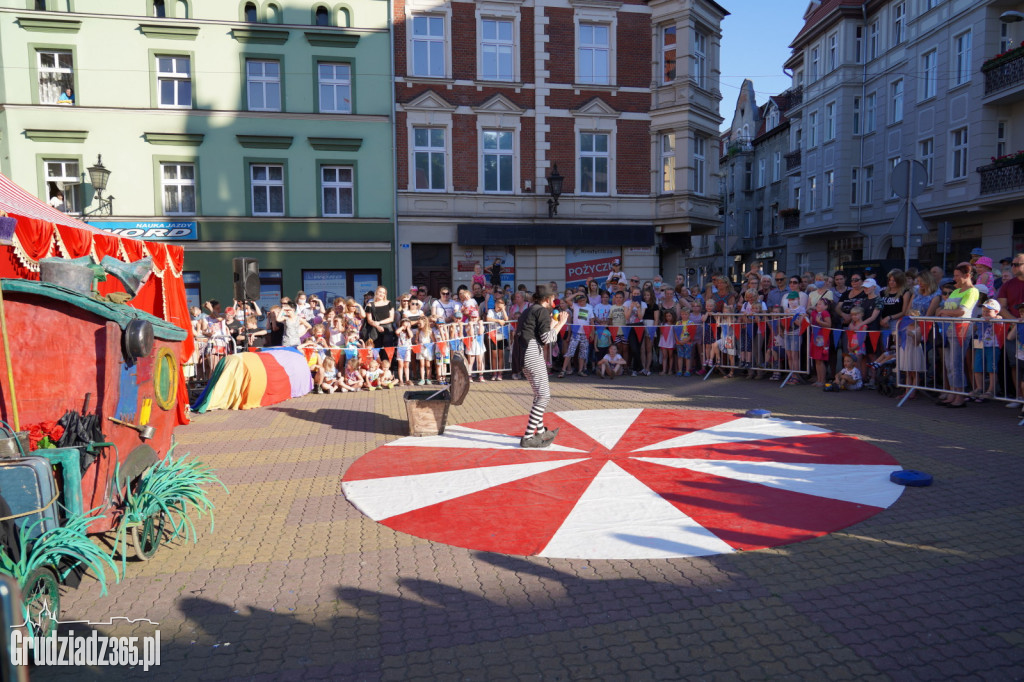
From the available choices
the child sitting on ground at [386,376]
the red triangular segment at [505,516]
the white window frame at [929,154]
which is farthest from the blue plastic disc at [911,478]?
the white window frame at [929,154]

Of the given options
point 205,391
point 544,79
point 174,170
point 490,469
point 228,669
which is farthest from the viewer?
point 544,79

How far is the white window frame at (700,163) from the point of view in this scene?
2611cm

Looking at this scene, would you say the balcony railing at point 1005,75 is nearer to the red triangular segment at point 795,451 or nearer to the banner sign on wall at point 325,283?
the red triangular segment at point 795,451

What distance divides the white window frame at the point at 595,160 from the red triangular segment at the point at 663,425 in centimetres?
1665

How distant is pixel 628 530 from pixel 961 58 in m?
29.9

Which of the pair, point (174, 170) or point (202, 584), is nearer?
point (202, 584)

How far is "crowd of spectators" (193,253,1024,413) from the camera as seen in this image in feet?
35.1

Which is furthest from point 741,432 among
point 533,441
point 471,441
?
point 471,441

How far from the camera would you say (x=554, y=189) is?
24031 mm

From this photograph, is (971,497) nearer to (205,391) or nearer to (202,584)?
(202,584)

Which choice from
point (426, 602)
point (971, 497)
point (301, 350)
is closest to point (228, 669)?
point (426, 602)

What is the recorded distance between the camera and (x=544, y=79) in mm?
24734

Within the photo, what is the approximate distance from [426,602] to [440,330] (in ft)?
33.8

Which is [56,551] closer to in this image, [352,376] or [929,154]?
[352,376]
